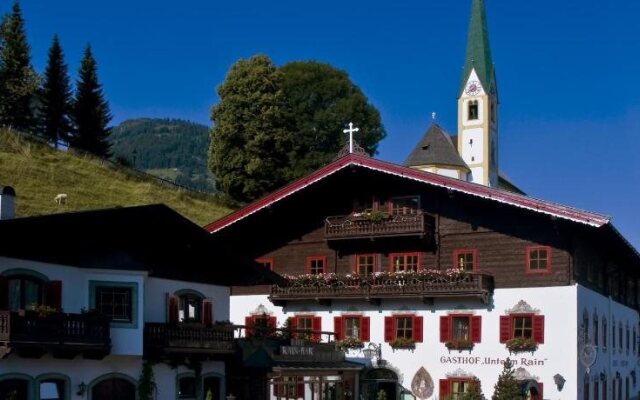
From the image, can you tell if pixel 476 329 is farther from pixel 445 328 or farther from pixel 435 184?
pixel 435 184

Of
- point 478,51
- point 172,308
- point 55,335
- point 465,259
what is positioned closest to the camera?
point 55,335

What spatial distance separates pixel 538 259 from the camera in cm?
3906

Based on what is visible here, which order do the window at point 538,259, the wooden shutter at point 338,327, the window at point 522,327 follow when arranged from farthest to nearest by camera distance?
1. the wooden shutter at point 338,327
2. the window at point 538,259
3. the window at point 522,327

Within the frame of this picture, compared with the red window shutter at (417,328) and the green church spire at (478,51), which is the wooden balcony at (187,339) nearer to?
the red window shutter at (417,328)

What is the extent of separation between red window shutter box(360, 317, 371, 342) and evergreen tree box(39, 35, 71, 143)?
1759 inches

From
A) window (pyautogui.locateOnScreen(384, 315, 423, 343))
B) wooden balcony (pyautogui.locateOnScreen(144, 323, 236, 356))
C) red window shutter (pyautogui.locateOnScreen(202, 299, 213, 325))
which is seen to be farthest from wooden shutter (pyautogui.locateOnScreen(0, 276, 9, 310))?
window (pyautogui.locateOnScreen(384, 315, 423, 343))

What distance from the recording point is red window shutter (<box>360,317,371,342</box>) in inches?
1662

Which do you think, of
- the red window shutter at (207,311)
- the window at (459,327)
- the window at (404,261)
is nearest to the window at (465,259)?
the window at (404,261)

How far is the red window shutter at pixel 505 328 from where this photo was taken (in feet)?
128

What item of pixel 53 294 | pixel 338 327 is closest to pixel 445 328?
pixel 338 327

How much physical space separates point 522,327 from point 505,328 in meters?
0.68

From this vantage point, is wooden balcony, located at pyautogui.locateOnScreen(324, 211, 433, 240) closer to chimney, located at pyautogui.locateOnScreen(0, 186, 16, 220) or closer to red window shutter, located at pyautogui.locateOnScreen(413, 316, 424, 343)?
red window shutter, located at pyautogui.locateOnScreen(413, 316, 424, 343)

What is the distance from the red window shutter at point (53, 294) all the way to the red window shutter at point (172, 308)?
187 inches

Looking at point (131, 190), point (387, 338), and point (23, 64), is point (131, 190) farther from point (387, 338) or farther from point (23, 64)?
point (387, 338)
